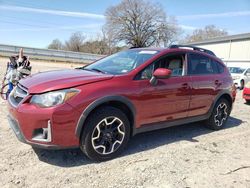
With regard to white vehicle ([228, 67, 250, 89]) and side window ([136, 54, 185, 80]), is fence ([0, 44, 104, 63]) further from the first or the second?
side window ([136, 54, 185, 80])

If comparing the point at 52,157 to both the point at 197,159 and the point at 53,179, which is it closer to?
the point at 53,179

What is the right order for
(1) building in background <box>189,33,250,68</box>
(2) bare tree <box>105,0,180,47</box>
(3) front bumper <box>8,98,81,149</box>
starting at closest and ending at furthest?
(3) front bumper <box>8,98,81,149</box> → (1) building in background <box>189,33,250,68</box> → (2) bare tree <box>105,0,180,47</box>

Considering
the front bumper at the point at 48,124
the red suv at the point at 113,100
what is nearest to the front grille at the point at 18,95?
the red suv at the point at 113,100

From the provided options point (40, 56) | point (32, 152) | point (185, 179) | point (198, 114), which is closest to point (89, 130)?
point (32, 152)

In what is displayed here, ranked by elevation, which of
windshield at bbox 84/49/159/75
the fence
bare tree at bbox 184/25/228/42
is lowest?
windshield at bbox 84/49/159/75

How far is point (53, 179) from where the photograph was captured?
10.4 ft

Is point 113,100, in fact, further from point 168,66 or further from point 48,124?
point 168,66

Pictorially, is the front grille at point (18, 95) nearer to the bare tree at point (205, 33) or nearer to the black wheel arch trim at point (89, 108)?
the black wheel arch trim at point (89, 108)

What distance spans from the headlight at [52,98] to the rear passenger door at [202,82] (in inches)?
99.5

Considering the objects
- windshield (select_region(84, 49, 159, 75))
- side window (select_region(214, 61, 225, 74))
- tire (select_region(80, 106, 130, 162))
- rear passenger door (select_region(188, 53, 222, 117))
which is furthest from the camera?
side window (select_region(214, 61, 225, 74))

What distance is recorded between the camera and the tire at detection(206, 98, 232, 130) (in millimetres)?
5555

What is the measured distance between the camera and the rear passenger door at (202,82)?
16.1ft

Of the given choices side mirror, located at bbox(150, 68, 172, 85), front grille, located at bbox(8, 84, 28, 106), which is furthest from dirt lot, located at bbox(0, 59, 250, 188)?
side mirror, located at bbox(150, 68, 172, 85)

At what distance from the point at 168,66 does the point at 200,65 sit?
3.24ft
